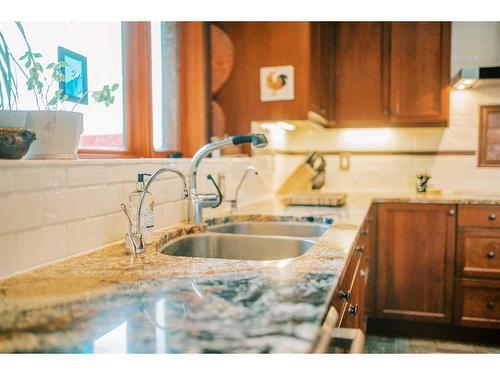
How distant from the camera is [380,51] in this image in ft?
9.83

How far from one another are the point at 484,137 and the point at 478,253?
3.07 feet

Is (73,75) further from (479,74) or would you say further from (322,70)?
(479,74)

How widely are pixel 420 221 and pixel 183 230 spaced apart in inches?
66.3

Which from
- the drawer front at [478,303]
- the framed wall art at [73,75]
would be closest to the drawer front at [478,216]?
the drawer front at [478,303]

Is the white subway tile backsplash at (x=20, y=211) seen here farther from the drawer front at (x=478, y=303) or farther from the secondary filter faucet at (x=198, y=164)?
the drawer front at (x=478, y=303)

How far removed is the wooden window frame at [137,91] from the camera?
1.85 metres

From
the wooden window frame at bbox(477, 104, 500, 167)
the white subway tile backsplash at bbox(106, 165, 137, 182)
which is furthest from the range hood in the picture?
the white subway tile backsplash at bbox(106, 165, 137, 182)

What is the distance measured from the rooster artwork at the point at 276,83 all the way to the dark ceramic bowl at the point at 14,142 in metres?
1.67

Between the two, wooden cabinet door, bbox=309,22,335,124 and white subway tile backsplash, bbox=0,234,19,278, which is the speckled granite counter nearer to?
white subway tile backsplash, bbox=0,234,19,278

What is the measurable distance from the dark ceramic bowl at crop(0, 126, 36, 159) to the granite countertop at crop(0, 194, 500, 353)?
254mm

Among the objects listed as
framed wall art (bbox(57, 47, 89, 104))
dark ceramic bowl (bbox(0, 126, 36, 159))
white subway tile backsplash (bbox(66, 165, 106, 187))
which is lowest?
white subway tile backsplash (bbox(66, 165, 106, 187))

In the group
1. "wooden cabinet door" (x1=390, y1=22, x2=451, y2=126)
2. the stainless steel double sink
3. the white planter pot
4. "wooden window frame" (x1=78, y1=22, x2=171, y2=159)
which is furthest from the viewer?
"wooden cabinet door" (x1=390, y1=22, x2=451, y2=126)

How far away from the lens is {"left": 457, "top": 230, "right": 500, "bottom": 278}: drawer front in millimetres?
2545
